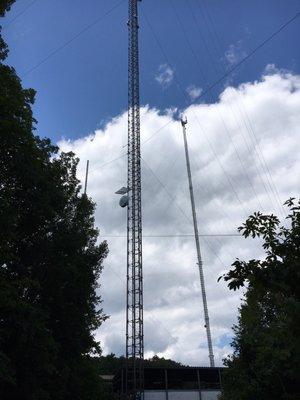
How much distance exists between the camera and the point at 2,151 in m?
18.2

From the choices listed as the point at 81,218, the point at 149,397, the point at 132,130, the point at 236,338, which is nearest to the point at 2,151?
the point at 81,218

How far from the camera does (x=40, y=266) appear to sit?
23.1 meters

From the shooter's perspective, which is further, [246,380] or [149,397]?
[149,397]

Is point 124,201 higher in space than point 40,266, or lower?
higher

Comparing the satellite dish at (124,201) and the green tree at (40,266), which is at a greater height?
the satellite dish at (124,201)

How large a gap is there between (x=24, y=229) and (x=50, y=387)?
7849 mm

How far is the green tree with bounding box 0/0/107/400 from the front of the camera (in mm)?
17844

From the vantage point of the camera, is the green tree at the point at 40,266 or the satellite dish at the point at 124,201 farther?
the satellite dish at the point at 124,201

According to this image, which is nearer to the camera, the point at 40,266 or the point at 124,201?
the point at 40,266

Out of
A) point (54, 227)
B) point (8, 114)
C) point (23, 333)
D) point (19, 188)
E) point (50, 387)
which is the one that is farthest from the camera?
point (54, 227)

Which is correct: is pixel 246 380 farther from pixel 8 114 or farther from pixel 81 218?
pixel 8 114

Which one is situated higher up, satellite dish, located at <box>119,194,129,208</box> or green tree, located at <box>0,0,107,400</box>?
satellite dish, located at <box>119,194,129,208</box>

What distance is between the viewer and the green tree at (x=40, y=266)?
17844 millimetres

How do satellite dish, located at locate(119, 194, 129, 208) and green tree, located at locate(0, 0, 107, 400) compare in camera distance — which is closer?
green tree, located at locate(0, 0, 107, 400)
